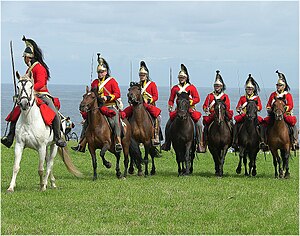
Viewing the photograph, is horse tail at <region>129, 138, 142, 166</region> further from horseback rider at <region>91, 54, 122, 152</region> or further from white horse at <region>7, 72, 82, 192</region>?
white horse at <region>7, 72, 82, 192</region>

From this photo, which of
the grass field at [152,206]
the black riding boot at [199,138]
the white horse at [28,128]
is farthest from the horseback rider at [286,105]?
the white horse at [28,128]

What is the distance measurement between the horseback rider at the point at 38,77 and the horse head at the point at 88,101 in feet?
5.06

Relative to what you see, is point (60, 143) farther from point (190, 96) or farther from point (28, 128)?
point (190, 96)

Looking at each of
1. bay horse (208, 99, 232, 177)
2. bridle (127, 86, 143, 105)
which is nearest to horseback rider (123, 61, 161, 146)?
bridle (127, 86, 143, 105)

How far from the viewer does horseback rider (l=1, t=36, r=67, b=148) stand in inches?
602

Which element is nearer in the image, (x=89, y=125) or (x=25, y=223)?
(x=25, y=223)

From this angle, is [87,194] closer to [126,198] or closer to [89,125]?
[126,198]

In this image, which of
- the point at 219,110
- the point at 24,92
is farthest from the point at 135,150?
the point at 24,92

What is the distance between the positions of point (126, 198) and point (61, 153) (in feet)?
11.9

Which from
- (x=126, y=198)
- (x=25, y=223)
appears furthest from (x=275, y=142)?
(x=25, y=223)

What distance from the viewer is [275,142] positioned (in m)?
19.7

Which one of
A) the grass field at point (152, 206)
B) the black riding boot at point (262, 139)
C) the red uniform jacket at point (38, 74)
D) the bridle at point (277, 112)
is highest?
the red uniform jacket at point (38, 74)

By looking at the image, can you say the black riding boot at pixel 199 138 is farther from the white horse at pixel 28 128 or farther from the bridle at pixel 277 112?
the white horse at pixel 28 128

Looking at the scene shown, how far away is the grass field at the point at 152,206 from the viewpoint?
11039 mm
